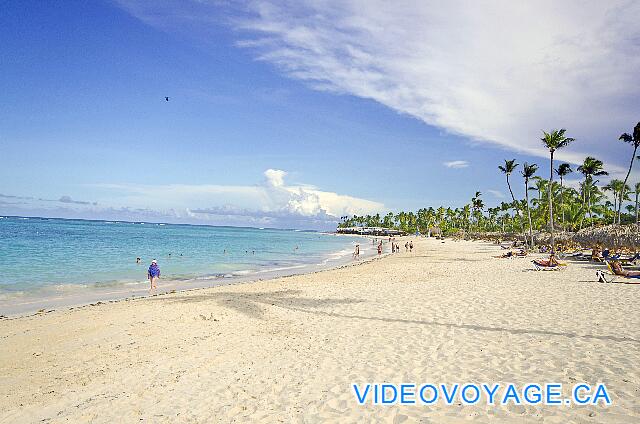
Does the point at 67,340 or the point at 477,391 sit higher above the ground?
the point at 477,391

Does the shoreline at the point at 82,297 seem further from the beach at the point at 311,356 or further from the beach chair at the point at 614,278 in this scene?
the beach chair at the point at 614,278

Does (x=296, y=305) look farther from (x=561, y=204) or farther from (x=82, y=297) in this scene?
(x=561, y=204)

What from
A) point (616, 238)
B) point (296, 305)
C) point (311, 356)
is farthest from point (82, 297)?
point (616, 238)

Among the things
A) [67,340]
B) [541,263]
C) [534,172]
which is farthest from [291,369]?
[534,172]

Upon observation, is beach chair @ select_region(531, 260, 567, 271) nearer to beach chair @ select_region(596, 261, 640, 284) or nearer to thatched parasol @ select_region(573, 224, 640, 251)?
beach chair @ select_region(596, 261, 640, 284)

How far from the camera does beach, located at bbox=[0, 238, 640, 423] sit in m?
5.60

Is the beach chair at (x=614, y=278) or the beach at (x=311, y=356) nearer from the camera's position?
the beach at (x=311, y=356)

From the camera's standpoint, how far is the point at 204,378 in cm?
695

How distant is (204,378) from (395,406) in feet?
11.5

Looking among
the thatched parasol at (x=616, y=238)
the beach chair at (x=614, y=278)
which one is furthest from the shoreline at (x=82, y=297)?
the thatched parasol at (x=616, y=238)

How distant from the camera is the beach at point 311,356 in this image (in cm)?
560

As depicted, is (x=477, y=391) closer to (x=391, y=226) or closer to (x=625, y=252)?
(x=625, y=252)

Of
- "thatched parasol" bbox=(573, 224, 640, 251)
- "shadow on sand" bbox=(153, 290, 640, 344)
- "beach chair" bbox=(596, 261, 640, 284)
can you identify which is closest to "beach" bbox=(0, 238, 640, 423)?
"shadow on sand" bbox=(153, 290, 640, 344)

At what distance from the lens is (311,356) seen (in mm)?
7895
